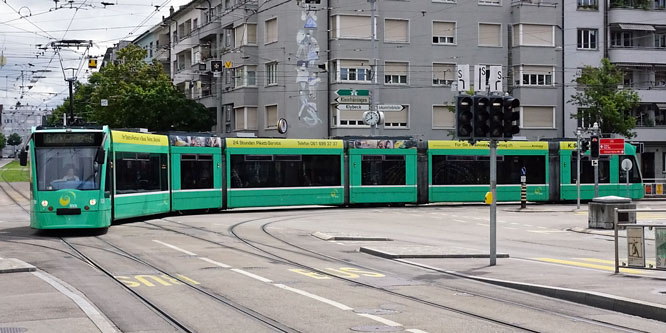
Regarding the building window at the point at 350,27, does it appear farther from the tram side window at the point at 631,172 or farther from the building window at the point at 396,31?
the tram side window at the point at 631,172

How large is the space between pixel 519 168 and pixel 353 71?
15252 millimetres

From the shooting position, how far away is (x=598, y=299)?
12.0 metres

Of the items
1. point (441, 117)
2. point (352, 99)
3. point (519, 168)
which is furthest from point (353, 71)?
point (519, 168)

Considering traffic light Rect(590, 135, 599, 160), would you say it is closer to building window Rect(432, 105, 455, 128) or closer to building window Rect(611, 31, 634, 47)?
building window Rect(432, 105, 455, 128)

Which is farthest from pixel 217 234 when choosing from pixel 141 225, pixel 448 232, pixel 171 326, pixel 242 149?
pixel 171 326

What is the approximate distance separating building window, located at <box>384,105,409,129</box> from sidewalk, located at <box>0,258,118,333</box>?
4037 cm

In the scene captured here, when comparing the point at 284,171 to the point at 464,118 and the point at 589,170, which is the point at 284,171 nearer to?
the point at 589,170

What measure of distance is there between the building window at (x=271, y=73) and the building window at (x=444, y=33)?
1028cm

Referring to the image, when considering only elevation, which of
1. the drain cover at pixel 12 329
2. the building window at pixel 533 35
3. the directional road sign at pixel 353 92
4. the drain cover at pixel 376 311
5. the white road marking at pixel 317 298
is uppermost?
the building window at pixel 533 35

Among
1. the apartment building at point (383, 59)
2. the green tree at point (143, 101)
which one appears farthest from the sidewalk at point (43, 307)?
the green tree at point (143, 101)

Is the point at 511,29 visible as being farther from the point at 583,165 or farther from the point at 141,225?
the point at 141,225

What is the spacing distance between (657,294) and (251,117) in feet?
145

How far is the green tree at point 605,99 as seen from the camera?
5425cm

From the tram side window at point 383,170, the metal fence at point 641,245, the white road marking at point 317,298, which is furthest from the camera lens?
the tram side window at point 383,170
